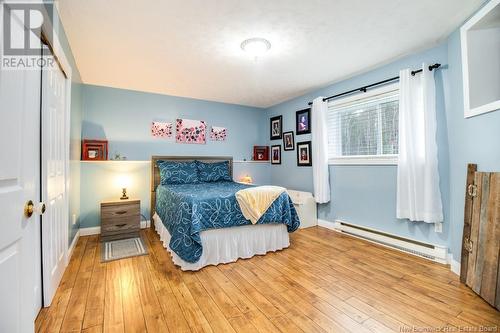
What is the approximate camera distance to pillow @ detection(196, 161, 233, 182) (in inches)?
161

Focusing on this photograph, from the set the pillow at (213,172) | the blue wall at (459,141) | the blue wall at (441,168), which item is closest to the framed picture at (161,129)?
the pillow at (213,172)

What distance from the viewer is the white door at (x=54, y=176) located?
1676mm

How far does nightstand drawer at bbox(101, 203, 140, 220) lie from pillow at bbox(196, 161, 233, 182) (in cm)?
116

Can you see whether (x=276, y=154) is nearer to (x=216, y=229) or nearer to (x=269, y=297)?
(x=216, y=229)

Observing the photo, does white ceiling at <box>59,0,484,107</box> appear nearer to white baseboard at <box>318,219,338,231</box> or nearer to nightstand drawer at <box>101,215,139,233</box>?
nightstand drawer at <box>101,215,139,233</box>

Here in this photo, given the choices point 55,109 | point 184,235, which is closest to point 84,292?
point 184,235

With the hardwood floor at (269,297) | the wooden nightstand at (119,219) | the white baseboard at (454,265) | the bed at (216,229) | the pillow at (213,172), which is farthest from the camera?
the pillow at (213,172)

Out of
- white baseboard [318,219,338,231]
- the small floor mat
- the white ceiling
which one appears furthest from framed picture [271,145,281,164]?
the small floor mat

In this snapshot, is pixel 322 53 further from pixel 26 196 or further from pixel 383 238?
pixel 26 196

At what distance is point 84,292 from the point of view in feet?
6.28

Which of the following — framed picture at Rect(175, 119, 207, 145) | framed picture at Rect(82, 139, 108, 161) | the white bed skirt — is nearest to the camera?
the white bed skirt

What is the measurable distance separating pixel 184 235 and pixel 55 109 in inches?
62.0

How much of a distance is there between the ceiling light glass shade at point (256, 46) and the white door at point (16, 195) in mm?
1906

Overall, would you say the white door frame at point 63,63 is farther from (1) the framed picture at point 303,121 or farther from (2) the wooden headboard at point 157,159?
(1) the framed picture at point 303,121
